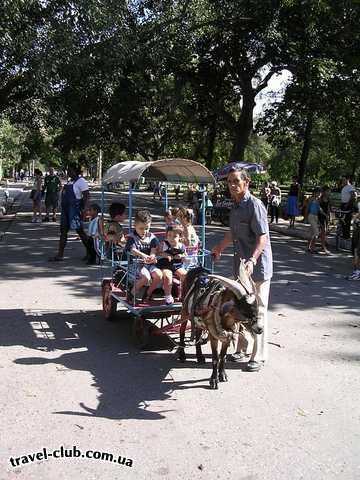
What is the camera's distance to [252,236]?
562cm

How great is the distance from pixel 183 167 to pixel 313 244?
848 centimetres

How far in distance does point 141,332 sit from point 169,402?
5.26 feet

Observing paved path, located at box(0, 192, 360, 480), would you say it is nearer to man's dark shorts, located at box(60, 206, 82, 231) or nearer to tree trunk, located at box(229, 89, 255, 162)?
man's dark shorts, located at box(60, 206, 82, 231)

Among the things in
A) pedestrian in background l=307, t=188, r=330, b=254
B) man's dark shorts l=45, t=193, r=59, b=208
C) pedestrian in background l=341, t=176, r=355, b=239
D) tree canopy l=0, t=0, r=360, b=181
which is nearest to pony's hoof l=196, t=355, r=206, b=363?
pedestrian in background l=307, t=188, r=330, b=254

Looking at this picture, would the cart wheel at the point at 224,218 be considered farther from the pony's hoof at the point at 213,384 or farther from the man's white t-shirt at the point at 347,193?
the pony's hoof at the point at 213,384

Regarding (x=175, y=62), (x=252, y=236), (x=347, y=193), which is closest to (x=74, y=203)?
(x=252, y=236)

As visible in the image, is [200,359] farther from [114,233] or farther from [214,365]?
[114,233]

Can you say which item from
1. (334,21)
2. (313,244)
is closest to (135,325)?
(313,244)

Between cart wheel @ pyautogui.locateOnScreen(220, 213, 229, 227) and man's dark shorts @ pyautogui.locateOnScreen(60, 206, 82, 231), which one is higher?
man's dark shorts @ pyautogui.locateOnScreen(60, 206, 82, 231)

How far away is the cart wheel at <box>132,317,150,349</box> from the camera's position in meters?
6.21

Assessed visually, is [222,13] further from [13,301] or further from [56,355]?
[56,355]

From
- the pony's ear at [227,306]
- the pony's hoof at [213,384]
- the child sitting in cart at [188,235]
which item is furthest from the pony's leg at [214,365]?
the child sitting in cart at [188,235]

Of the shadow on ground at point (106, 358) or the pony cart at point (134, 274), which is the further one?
the pony cart at point (134, 274)

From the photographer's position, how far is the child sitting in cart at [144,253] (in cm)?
641
